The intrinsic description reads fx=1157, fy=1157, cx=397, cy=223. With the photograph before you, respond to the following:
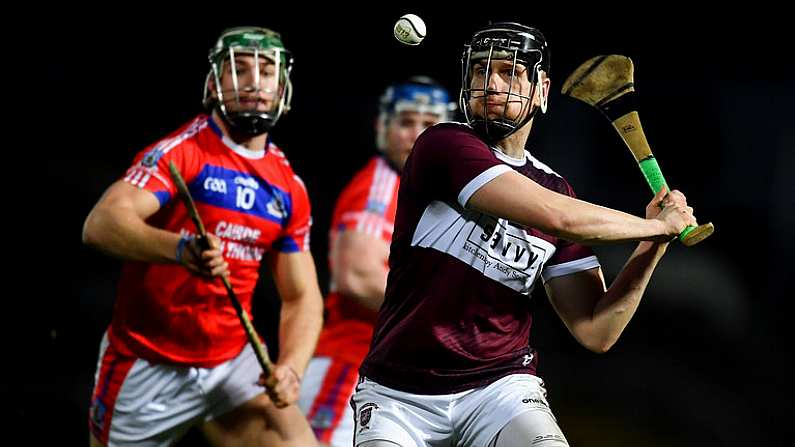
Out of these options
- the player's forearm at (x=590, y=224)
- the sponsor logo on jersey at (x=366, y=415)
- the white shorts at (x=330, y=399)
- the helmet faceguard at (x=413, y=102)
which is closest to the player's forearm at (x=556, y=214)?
the player's forearm at (x=590, y=224)

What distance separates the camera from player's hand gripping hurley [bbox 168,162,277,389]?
329 centimetres

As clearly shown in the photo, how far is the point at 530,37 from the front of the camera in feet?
9.19

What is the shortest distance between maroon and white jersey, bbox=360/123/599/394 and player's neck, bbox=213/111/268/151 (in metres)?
1.10

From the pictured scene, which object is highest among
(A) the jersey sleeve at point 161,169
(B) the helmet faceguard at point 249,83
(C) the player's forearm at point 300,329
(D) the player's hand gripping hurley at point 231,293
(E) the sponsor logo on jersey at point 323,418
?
(B) the helmet faceguard at point 249,83

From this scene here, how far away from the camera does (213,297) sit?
360 cm

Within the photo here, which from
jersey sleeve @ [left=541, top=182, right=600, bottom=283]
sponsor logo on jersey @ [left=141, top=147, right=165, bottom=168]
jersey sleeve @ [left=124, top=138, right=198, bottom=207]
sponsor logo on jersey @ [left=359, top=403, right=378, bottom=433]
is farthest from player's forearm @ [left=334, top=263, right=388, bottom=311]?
sponsor logo on jersey @ [left=359, top=403, right=378, bottom=433]

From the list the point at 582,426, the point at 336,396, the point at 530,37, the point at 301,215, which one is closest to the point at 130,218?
the point at 301,215

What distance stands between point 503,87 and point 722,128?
3.44 metres

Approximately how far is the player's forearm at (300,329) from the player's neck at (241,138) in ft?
1.72

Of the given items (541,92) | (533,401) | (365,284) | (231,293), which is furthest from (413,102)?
Answer: (533,401)

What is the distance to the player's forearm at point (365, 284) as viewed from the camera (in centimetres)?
397

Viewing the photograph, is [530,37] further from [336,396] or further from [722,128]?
[722,128]

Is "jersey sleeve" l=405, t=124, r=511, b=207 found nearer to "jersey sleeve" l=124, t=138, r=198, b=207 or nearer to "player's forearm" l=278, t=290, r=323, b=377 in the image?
"jersey sleeve" l=124, t=138, r=198, b=207

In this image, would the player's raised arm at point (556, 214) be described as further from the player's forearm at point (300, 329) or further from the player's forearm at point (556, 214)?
the player's forearm at point (300, 329)
